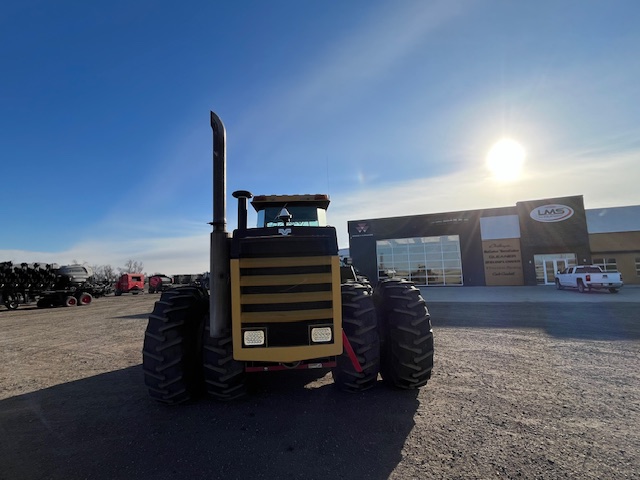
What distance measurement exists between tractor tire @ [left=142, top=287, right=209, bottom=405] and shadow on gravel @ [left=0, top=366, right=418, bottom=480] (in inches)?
10.4

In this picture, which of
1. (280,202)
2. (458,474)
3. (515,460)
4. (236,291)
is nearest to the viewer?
(458,474)

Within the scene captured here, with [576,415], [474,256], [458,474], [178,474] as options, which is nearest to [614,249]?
[474,256]

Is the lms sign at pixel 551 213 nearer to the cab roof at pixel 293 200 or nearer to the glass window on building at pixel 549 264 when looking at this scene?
the glass window on building at pixel 549 264

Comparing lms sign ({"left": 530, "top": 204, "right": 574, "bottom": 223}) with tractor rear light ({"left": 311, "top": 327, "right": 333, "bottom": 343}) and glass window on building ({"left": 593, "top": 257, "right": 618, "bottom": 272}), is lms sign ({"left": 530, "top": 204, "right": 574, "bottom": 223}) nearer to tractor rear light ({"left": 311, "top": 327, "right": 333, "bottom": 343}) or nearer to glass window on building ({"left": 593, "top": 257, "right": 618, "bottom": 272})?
glass window on building ({"left": 593, "top": 257, "right": 618, "bottom": 272})

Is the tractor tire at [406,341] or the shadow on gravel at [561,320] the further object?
the shadow on gravel at [561,320]

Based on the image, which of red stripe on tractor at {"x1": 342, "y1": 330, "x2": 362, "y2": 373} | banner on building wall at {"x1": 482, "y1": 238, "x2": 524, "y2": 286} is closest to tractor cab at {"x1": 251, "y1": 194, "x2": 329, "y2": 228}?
red stripe on tractor at {"x1": 342, "y1": 330, "x2": 362, "y2": 373}

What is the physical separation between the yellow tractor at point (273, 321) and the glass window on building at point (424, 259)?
2571 cm

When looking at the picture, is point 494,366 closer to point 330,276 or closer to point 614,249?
point 330,276

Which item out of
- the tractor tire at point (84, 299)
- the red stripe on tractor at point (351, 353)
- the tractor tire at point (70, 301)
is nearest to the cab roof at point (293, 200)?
the red stripe on tractor at point (351, 353)

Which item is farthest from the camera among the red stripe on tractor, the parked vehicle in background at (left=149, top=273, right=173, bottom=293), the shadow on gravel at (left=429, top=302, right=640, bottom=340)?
the parked vehicle in background at (left=149, top=273, right=173, bottom=293)

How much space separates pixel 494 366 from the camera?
221 inches

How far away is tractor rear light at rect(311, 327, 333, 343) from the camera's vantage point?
351 cm

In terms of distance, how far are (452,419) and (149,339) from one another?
149 inches

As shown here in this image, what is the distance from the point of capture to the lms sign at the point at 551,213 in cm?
2686
